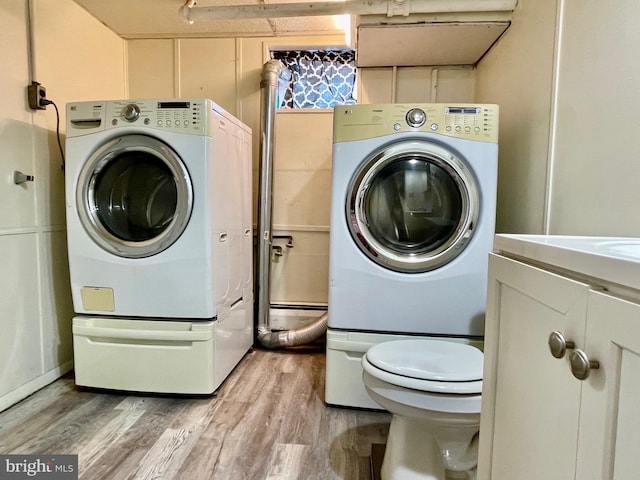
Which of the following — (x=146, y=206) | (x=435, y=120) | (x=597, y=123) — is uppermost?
(x=435, y=120)

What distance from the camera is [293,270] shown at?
2510mm

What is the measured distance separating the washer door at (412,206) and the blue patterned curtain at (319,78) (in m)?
1.14

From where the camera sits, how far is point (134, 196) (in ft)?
5.64

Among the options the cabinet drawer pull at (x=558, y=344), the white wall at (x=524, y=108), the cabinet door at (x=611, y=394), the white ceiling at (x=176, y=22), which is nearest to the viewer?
the cabinet door at (x=611, y=394)

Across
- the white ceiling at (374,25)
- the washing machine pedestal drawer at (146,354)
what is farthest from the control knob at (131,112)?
the washing machine pedestal drawer at (146,354)

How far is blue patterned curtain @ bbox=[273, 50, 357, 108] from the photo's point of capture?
8.13ft

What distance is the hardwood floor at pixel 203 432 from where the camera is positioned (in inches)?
49.2

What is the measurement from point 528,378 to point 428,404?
45 centimetres

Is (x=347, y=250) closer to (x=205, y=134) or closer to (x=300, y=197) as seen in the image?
(x=205, y=134)

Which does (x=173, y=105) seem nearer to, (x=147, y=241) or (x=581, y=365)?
(x=147, y=241)

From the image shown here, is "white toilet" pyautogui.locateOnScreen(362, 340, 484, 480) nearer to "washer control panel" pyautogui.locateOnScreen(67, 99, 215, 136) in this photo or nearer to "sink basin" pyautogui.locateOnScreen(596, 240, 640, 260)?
"sink basin" pyautogui.locateOnScreen(596, 240, 640, 260)

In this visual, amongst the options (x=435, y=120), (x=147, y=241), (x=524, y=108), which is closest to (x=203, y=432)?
(x=147, y=241)

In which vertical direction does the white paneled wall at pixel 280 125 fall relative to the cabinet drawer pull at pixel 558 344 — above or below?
above

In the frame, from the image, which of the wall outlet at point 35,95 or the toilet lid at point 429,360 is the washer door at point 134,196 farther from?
the toilet lid at point 429,360
